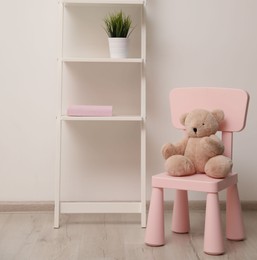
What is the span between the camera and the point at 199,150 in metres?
1.92

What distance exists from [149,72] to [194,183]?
2.39 ft

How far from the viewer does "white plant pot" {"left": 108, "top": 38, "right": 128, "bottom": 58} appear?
2.14m

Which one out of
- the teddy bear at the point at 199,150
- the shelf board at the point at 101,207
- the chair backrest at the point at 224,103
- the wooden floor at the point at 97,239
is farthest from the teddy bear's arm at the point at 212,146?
the shelf board at the point at 101,207

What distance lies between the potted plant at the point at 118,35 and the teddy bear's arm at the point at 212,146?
52 cm

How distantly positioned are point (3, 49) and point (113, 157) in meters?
0.68

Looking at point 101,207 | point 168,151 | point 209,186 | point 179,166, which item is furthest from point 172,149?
point 101,207

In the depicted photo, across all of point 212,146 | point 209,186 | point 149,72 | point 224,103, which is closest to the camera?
point 209,186

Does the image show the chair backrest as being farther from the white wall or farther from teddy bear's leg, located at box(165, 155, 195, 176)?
the white wall

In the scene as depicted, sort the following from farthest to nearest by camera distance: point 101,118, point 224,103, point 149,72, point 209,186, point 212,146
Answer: point 149,72
point 101,118
point 224,103
point 212,146
point 209,186

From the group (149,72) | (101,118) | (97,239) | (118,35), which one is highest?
(118,35)

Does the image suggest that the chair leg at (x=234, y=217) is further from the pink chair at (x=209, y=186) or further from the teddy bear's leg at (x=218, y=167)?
the teddy bear's leg at (x=218, y=167)

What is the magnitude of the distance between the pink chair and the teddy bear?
3 cm

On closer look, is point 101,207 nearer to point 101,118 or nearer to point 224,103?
point 101,118

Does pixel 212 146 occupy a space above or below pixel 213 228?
above
